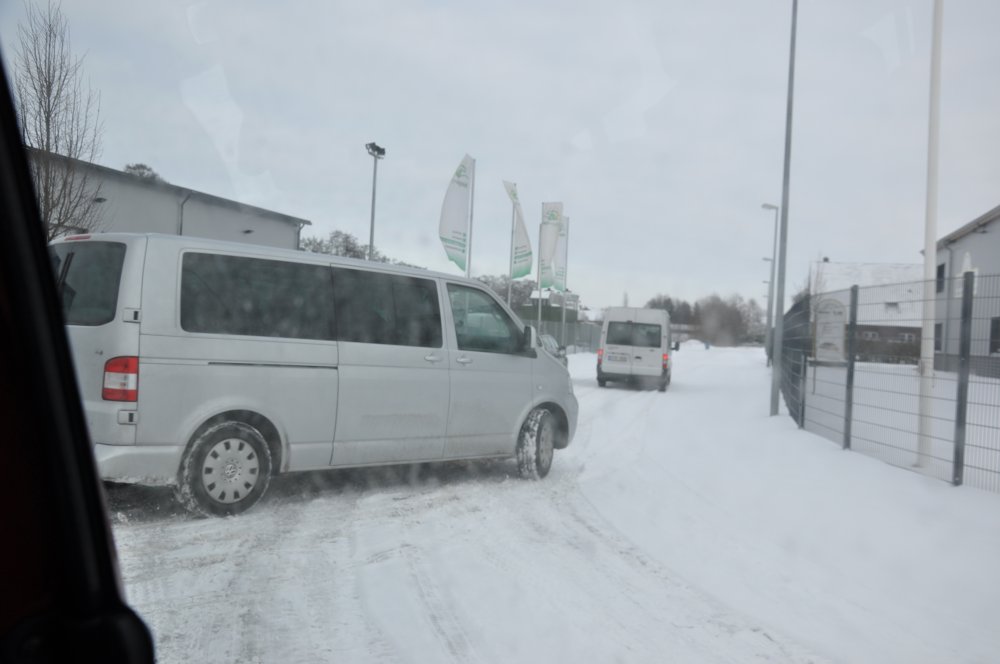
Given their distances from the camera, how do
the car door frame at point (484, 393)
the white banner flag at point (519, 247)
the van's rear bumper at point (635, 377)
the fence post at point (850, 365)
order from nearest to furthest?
the car door frame at point (484, 393) → the fence post at point (850, 365) → the van's rear bumper at point (635, 377) → the white banner flag at point (519, 247)

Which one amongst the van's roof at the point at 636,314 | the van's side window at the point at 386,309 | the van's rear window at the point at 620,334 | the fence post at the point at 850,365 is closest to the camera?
the van's side window at the point at 386,309

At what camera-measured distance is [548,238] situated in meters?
26.3

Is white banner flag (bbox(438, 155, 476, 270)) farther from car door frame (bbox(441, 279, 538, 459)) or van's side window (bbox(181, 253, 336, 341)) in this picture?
van's side window (bbox(181, 253, 336, 341))

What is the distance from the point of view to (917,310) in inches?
283

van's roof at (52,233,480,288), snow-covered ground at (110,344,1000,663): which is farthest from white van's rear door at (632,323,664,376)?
van's roof at (52,233,480,288)

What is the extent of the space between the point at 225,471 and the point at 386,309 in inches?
70.8

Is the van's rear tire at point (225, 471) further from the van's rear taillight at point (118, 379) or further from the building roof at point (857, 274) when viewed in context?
the building roof at point (857, 274)

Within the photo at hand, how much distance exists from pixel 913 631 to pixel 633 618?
59.7 inches

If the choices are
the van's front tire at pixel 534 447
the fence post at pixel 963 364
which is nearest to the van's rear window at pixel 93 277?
the van's front tire at pixel 534 447

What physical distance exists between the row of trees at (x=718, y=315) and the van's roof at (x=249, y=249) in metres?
65.1

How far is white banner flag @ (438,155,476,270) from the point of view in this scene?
17.7m

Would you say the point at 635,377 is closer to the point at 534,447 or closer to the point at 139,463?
the point at 534,447

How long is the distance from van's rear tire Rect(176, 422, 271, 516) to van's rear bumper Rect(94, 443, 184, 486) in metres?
0.10

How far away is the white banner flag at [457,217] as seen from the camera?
58.1 feet
